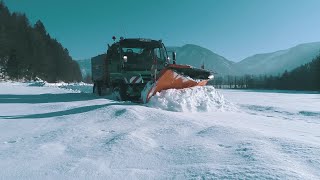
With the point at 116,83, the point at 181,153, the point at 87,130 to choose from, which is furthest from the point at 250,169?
the point at 116,83

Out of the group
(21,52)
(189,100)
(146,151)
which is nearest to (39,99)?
(189,100)

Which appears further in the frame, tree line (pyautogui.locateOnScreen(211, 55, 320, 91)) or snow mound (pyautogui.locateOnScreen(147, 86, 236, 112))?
tree line (pyautogui.locateOnScreen(211, 55, 320, 91))

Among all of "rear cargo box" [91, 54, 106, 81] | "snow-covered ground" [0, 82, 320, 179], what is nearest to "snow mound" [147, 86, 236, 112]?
"snow-covered ground" [0, 82, 320, 179]

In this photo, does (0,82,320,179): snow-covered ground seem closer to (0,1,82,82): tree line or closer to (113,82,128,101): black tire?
(113,82,128,101): black tire

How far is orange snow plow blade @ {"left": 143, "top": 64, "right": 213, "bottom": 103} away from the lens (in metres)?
10.3

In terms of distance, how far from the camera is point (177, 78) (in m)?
10.9

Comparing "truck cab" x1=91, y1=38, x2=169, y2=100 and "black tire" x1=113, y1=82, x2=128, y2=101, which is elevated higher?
"truck cab" x1=91, y1=38, x2=169, y2=100

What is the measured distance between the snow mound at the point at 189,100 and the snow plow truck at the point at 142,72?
0.46m

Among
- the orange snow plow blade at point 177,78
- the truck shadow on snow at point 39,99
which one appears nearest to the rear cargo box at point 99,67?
the truck shadow on snow at point 39,99

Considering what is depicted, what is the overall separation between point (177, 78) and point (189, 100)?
1312 millimetres

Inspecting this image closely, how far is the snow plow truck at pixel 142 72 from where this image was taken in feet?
34.7

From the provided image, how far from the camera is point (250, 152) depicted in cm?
425

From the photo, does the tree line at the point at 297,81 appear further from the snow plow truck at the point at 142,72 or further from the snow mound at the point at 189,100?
the snow mound at the point at 189,100

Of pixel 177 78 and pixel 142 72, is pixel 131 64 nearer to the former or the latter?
pixel 142 72
